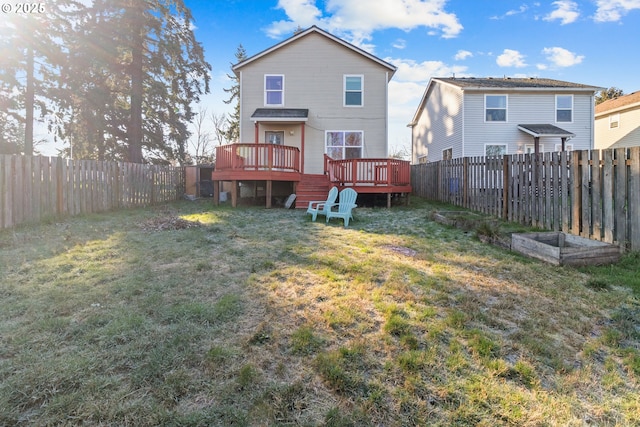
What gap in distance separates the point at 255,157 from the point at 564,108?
16.8 meters

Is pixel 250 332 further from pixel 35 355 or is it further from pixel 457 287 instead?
pixel 457 287

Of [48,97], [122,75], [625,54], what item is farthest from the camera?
[625,54]

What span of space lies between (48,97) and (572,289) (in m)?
21.7

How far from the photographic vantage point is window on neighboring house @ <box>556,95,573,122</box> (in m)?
17.6

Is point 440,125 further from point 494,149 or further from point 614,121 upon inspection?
point 614,121

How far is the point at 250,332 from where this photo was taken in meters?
2.73

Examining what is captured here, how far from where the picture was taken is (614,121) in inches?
890

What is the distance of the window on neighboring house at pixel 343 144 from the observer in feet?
49.6

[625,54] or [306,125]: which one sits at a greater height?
[625,54]

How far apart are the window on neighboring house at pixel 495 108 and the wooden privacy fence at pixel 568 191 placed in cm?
962

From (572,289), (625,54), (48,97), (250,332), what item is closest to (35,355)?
(250,332)

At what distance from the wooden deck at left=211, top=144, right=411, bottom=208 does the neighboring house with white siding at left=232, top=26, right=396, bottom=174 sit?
11.4 feet

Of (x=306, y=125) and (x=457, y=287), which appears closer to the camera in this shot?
(x=457, y=287)

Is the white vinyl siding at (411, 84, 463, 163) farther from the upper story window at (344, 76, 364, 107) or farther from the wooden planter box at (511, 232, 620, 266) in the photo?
the wooden planter box at (511, 232, 620, 266)
